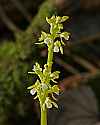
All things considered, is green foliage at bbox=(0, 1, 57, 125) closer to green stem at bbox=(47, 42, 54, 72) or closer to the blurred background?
the blurred background

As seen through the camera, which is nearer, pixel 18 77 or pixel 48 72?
pixel 48 72

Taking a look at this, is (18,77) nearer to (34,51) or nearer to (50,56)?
(34,51)

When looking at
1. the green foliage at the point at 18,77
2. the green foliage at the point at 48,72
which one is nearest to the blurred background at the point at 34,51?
the green foliage at the point at 18,77

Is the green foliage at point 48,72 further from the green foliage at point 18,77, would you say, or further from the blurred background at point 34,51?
the green foliage at point 18,77

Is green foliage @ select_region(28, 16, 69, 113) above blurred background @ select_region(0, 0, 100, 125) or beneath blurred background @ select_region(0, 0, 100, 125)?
beneath

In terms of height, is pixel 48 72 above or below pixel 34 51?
below

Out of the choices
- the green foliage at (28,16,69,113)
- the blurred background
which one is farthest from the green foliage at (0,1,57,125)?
the green foliage at (28,16,69,113)

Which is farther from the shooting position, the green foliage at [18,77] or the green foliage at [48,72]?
the green foliage at [18,77]

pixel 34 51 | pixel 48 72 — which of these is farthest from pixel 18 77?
pixel 48 72
